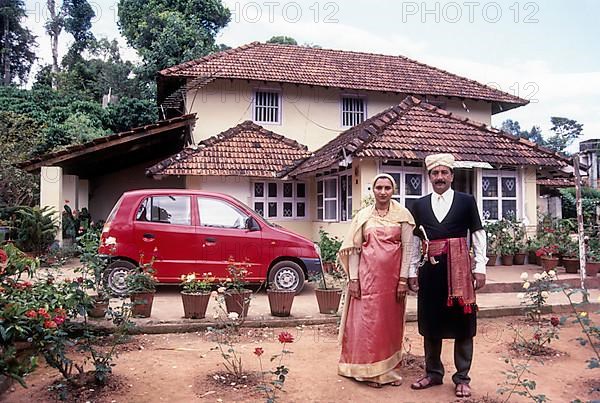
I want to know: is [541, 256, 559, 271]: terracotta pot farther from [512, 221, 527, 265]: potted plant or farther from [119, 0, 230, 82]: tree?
[119, 0, 230, 82]: tree

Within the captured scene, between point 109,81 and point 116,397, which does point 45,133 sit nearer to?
point 109,81

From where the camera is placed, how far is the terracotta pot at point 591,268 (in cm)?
1007

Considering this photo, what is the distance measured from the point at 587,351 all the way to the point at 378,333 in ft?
9.57

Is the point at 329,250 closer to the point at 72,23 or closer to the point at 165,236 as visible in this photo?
the point at 165,236

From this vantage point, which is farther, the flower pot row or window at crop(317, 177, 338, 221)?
window at crop(317, 177, 338, 221)

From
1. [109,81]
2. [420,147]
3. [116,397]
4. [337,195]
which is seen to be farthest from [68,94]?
[116,397]

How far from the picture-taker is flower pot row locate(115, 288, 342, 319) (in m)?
6.43

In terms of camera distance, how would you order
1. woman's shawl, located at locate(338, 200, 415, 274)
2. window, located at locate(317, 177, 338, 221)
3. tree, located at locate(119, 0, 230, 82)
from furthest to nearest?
tree, located at locate(119, 0, 230, 82), window, located at locate(317, 177, 338, 221), woman's shawl, located at locate(338, 200, 415, 274)

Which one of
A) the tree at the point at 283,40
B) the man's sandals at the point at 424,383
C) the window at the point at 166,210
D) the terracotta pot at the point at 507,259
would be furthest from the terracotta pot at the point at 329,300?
the tree at the point at 283,40

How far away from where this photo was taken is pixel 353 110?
16.4 metres

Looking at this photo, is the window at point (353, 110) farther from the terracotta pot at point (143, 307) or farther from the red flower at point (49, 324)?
the red flower at point (49, 324)

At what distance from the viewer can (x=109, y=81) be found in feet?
108

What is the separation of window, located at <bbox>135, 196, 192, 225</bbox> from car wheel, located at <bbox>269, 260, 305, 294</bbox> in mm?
1707

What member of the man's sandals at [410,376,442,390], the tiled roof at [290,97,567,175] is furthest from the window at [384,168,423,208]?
the man's sandals at [410,376,442,390]
